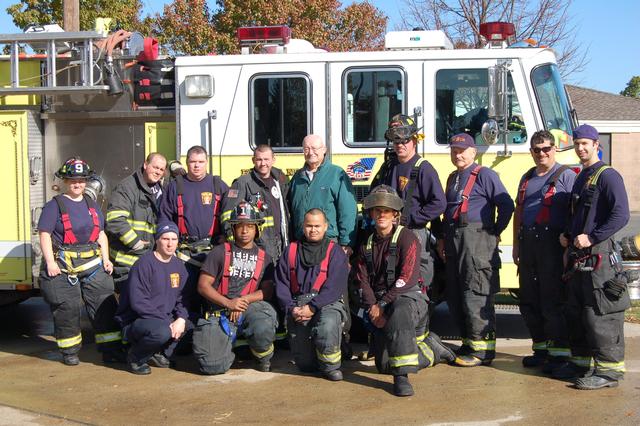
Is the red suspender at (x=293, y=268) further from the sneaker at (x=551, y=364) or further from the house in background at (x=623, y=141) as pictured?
the house in background at (x=623, y=141)

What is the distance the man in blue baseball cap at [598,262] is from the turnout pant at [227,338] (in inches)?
91.1

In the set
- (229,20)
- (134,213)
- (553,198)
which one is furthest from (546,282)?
(229,20)

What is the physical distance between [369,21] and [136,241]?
18301mm

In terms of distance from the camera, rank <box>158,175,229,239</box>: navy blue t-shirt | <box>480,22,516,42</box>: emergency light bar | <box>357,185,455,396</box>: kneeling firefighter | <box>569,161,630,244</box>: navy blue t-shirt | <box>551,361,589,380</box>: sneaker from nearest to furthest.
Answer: <box>569,161,630,244</box>: navy blue t-shirt
<box>357,185,455,396</box>: kneeling firefighter
<box>551,361,589,380</box>: sneaker
<box>158,175,229,239</box>: navy blue t-shirt
<box>480,22,516,42</box>: emergency light bar

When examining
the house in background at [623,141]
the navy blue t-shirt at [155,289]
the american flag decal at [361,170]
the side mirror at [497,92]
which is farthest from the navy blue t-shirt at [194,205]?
the house in background at [623,141]

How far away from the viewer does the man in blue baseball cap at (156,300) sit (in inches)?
264

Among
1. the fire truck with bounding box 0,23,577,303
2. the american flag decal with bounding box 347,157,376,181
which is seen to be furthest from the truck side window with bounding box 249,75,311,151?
the american flag decal with bounding box 347,157,376,181

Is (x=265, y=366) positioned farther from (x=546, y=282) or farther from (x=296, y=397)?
(x=546, y=282)

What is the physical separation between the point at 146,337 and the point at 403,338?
2.03 meters

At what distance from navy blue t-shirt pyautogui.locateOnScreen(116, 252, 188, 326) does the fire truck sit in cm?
123

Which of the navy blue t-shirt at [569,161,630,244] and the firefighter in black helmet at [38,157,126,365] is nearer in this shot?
the navy blue t-shirt at [569,161,630,244]

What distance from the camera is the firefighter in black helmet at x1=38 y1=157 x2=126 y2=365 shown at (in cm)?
704

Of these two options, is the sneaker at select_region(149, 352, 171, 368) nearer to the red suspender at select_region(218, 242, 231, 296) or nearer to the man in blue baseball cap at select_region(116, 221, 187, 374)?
the man in blue baseball cap at select_region(116, 221, 187, 374)

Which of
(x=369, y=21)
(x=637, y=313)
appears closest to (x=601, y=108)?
(x=369, y=21)
